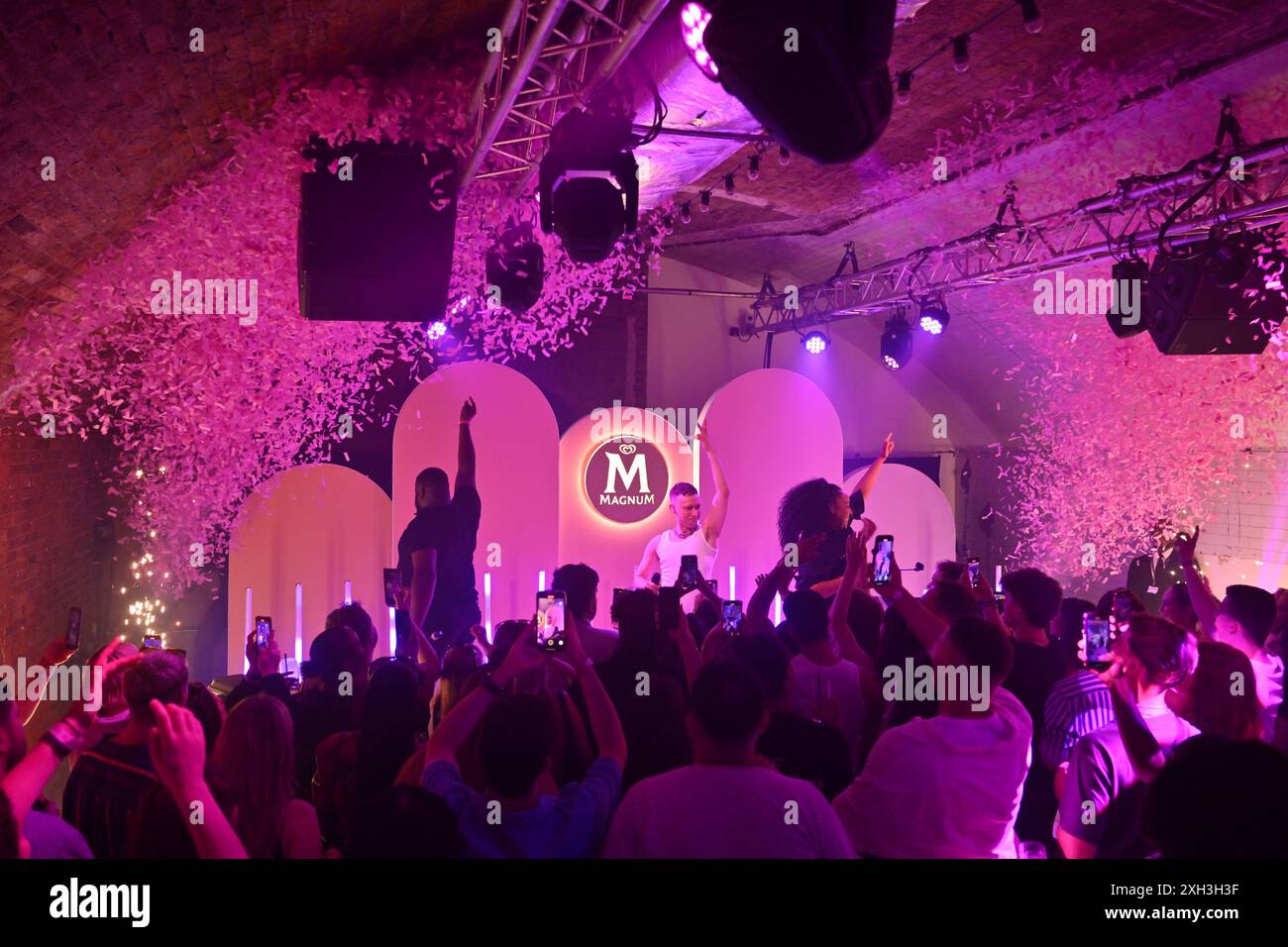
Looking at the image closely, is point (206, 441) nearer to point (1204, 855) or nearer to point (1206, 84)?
point (1204, 855)

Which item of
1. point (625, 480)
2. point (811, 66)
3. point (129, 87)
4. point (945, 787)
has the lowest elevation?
point (945, 787)

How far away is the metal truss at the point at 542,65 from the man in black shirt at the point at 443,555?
1.54 metres

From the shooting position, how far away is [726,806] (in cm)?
193

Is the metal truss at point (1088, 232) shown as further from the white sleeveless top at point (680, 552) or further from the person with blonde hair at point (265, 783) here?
the person with blonde hair at point (265, 783)

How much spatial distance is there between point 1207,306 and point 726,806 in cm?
467

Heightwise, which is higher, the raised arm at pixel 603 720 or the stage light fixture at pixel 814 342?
the stage light fixture at pixel 814 342

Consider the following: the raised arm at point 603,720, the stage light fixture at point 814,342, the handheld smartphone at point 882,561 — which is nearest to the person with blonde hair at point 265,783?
the raised arm at point 603,720

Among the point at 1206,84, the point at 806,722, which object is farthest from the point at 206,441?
the point at 1206,84

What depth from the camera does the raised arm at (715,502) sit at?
737 centimetres

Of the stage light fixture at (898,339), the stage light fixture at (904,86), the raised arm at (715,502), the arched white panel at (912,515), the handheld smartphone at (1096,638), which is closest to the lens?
the handheld smartphone at (1096,638)

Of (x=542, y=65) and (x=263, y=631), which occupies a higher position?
(x=542, y=65)

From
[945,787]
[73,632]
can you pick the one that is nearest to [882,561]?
[945,787]

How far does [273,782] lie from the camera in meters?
2.22

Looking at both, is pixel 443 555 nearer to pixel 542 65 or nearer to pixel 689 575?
pixel 689 575
